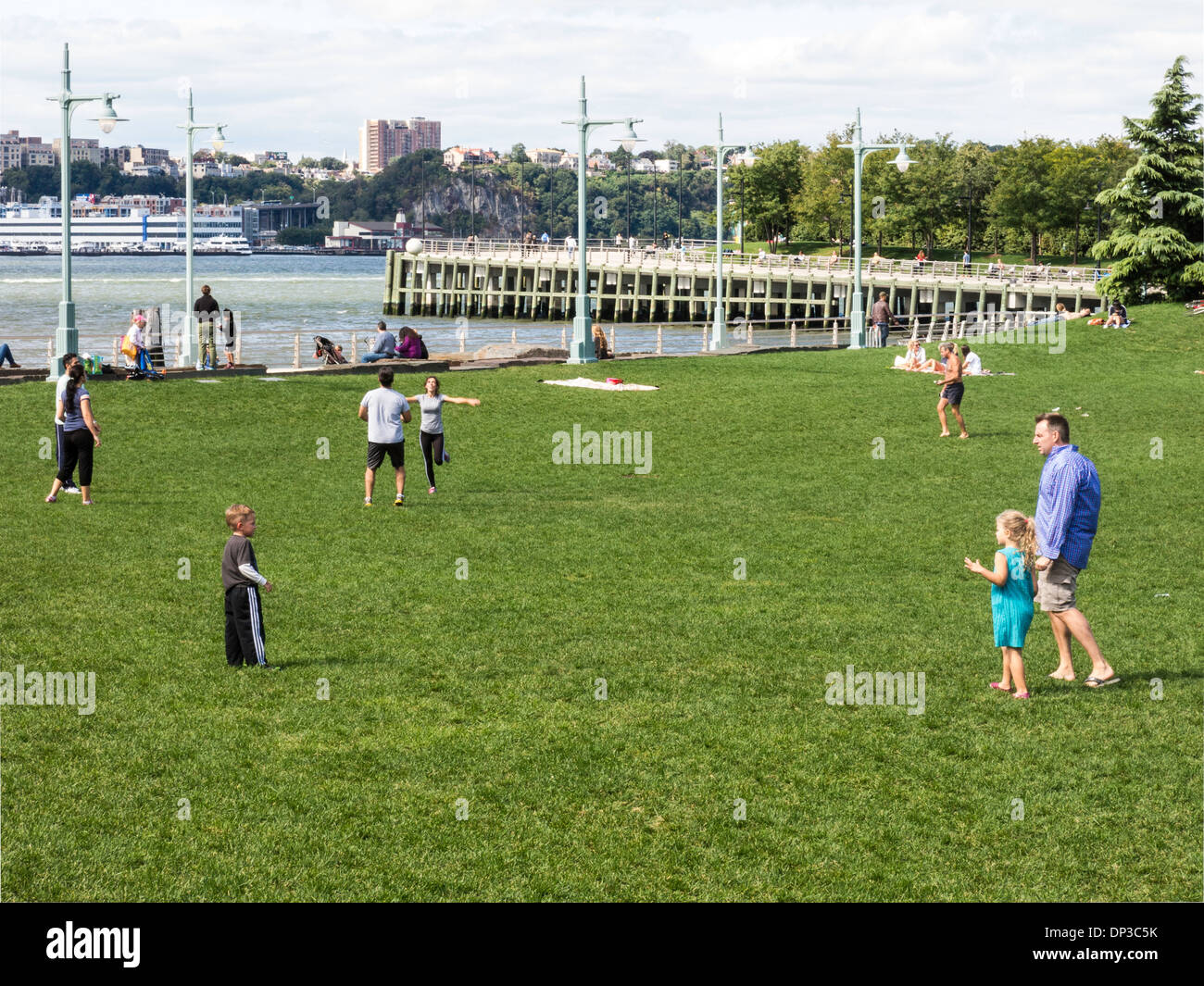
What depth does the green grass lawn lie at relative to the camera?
7.09 metres

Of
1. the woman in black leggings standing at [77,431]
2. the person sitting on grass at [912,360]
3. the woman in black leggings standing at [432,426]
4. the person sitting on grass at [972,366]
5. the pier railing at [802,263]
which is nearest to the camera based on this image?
the woman in black leggings standing at [77,431]

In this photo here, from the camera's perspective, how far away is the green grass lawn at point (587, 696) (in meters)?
7.09

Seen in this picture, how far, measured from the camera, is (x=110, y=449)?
22.0 metres

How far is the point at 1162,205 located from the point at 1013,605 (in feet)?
145

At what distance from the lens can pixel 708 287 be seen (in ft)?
285

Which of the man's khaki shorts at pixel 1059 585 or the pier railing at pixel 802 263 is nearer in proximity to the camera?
the man's khaki shorts at pixel 1059 585

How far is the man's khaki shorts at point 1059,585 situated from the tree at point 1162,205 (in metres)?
41.7

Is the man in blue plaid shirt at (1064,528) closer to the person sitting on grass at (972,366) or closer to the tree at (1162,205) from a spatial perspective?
the person sitting on grass at (972,366)

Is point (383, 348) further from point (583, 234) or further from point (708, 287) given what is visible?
point (708, 287)

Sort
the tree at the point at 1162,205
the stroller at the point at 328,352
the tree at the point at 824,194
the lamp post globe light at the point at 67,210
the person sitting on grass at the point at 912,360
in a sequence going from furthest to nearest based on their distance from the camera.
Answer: the tree at the point at 824,194, the tree at the point at 1162,205, the stroller at the point at 328,352, the person sitting on grass at the point at 912,360, the lamp post globe light at the point at 67,210

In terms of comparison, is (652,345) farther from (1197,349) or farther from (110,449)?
(110,449)

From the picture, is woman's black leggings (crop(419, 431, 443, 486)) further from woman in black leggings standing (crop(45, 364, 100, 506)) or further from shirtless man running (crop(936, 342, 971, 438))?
shirtless man running (crop(936, 342, 971, 438))

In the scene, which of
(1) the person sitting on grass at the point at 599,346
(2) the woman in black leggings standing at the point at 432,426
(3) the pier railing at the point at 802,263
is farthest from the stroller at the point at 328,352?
(3) the pier railing at the point at 802,263

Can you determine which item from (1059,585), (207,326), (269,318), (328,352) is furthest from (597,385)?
(269,318)
